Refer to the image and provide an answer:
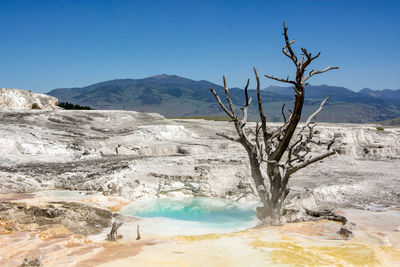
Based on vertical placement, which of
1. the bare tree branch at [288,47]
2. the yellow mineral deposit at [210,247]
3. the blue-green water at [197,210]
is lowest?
the blue-green water at [197,210]

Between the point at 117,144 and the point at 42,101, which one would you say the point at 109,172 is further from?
the point at 42,101

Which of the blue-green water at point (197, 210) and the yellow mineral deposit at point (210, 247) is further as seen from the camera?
the blue-green water at point (197, 210)

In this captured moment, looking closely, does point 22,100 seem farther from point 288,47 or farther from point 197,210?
point 288,47

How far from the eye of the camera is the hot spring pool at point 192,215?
8835 mm

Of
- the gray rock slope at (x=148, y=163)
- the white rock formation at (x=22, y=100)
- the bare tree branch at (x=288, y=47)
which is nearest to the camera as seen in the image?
the bare tree branch at (x=288, y=47)

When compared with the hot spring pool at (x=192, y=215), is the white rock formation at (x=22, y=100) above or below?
Answer: above

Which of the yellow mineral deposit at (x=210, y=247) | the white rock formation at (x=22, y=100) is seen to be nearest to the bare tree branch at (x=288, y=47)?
the yellow mineral deposit at (x=210, y=247)

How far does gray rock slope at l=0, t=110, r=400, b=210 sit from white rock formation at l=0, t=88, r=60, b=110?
27.4 ft

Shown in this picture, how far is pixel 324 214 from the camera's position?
9.76m

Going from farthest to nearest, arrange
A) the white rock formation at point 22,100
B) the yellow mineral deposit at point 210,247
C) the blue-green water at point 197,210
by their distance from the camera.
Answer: the white rock formation at point 22,100 → the blue-green water at point 197,210 → the yellow mineral deposit at point 210,247

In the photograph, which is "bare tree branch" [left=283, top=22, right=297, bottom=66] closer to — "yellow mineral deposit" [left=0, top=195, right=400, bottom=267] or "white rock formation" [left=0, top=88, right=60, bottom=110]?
"yellow mineral deposit" [left=0, top=195, right=400, bottom=267]

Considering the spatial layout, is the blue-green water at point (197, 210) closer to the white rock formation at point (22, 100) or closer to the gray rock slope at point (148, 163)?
the gray rock slope at point (148, 163)

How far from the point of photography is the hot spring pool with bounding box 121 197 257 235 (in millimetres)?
8835

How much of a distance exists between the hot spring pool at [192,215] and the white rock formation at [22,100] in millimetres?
24399
